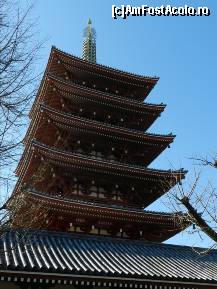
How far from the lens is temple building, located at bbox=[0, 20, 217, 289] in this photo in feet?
43.7

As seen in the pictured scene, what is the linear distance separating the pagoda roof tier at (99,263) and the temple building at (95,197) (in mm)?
36

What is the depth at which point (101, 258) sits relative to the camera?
15070mm

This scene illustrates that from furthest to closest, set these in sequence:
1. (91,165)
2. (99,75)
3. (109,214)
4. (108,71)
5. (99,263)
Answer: (99,75), (108,71), (91,165), (109,214), (99,263)

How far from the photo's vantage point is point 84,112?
77.8 ft

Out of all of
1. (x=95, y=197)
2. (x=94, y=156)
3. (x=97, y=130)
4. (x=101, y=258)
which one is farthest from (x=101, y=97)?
(x=101, y=258)

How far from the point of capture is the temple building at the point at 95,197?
1331 centimetres

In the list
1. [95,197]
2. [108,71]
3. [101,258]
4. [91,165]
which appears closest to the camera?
[101,258]

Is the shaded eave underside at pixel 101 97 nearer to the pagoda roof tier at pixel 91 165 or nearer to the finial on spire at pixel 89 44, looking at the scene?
the pagoda roof tier at pixel 91 165

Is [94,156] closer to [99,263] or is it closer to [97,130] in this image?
[97,130]

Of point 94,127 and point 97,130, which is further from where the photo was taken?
point 97,130

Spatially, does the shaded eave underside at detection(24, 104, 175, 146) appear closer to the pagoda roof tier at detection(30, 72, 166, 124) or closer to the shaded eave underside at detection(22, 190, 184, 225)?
the pagoda roof tier at detection(30, 72, 166, 124)

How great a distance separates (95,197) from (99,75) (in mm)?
8512

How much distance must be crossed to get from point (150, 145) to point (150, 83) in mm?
4899

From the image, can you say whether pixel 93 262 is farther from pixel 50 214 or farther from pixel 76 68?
pixel 76 68
